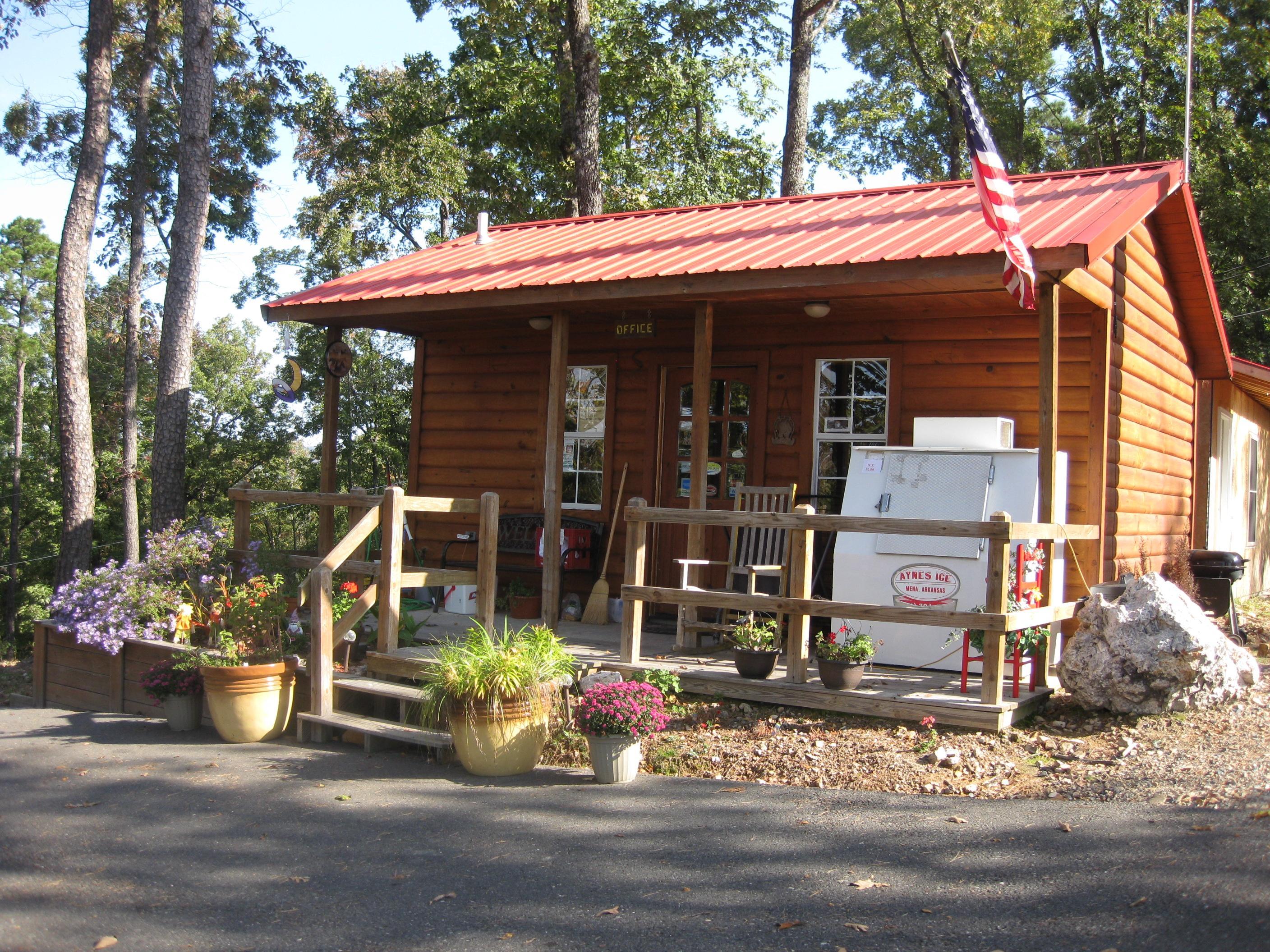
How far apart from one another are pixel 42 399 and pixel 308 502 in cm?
2763

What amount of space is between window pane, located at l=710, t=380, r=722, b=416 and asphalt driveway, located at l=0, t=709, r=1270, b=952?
436cm

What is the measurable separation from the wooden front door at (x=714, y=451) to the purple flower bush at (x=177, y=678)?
12.6 ft

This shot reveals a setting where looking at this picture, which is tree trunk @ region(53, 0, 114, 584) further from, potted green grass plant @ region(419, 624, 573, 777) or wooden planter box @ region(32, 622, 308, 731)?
potted green grass plant @ region(419, 624, 573, 777)

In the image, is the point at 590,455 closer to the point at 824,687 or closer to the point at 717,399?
the point at 717,399

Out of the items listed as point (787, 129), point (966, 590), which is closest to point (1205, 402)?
point (966, 590)

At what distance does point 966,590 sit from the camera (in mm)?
6590

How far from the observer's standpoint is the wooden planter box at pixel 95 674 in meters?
7.70

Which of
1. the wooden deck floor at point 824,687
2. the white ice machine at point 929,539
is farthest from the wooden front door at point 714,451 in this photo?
the white ice machine at point 929,539

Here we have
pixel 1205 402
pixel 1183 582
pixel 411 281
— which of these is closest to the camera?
pixel 411 281

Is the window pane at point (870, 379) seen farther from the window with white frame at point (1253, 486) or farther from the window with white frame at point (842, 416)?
the window with white frame at point (1253, 486)

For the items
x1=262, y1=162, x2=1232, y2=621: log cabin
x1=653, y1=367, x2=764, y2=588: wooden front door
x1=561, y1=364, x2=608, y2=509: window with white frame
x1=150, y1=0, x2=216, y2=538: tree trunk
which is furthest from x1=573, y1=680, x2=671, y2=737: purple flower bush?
x1=150, y1=0, x2=216, y2=538: tree trunk

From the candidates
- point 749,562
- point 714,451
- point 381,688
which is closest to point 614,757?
point 381,688

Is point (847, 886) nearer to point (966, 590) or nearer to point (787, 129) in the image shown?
point (966, 590)

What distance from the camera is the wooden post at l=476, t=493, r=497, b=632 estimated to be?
22.5 ft
